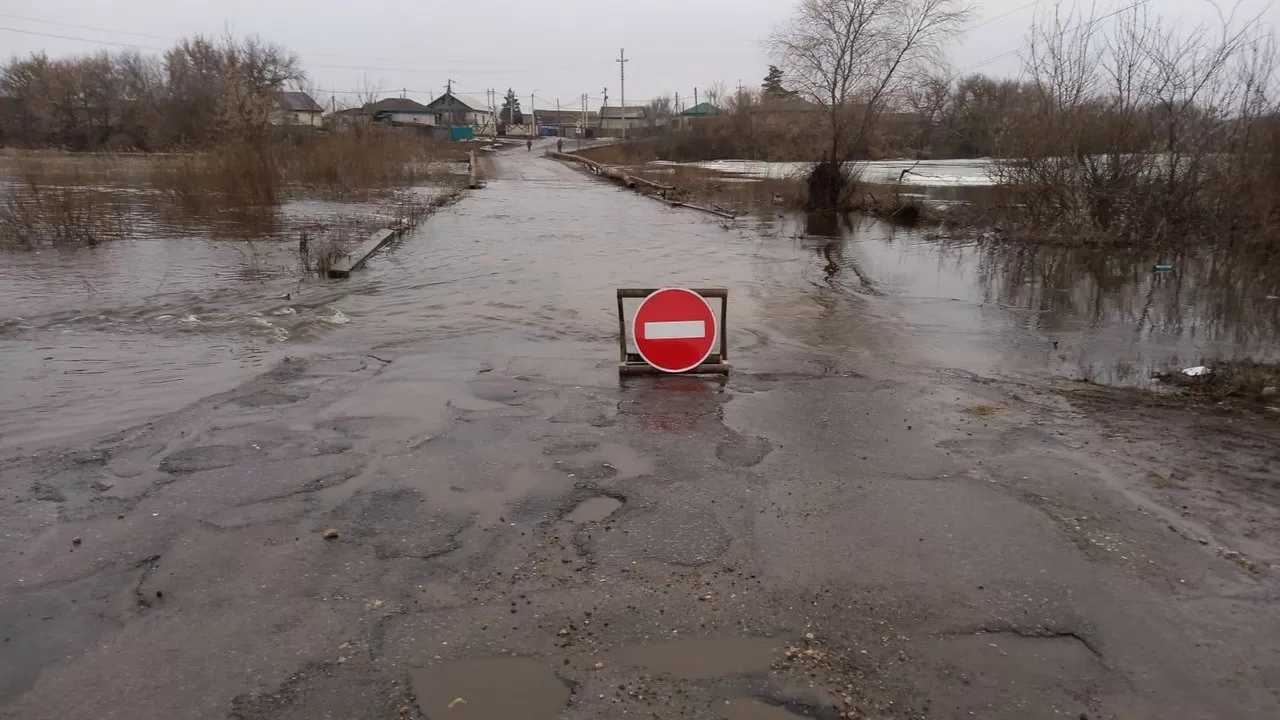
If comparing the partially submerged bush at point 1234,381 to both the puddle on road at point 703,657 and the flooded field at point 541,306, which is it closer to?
the flooded field at point 541,306

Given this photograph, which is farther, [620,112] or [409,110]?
[620,112]

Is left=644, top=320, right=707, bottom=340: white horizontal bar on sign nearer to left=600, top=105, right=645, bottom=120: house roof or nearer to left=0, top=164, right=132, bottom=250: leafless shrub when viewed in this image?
left=0, top=164, right=132, bottom=250: leafless shrub

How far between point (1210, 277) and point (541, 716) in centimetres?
1416

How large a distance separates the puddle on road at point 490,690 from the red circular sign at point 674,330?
4136mm

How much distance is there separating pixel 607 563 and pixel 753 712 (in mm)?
1215

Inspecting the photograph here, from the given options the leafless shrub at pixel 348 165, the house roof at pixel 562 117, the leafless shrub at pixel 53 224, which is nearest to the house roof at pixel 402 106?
the house roof at pixel 562 117

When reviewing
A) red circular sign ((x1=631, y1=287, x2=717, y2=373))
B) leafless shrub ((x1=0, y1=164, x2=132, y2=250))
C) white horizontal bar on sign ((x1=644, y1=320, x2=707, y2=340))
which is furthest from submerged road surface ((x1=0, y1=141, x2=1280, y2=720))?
leafless shrub ((x1=0, y1=164, x2=132, y2=250))

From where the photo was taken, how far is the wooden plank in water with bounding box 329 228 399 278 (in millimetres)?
11641

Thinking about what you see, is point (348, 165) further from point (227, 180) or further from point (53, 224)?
point (53, 224)

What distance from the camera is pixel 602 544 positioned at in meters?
4.16

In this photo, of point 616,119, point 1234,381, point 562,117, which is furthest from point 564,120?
point 1234,381

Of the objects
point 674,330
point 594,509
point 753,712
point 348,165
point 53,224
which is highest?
point 348,165

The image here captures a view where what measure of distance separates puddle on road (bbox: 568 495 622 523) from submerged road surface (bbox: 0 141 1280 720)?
0.03m

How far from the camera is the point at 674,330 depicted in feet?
23.3
